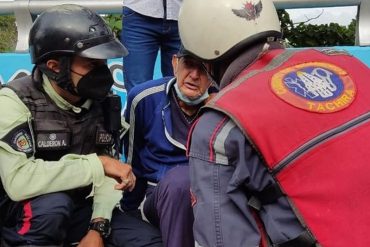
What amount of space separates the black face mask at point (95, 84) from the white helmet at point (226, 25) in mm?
668

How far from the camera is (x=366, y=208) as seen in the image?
1.66 meters

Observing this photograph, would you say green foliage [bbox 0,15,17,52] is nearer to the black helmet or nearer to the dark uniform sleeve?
the black helmet

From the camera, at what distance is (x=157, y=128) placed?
2.89m

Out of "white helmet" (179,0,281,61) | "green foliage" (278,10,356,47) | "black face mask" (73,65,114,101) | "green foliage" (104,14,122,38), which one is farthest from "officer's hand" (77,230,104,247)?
"green foliage" (278,10,356,47)

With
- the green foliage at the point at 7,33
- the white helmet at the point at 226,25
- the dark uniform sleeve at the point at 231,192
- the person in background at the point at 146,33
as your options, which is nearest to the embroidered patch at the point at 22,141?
the white helmet at the point at 226,25

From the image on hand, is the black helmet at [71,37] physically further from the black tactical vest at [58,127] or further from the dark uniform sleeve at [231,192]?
the dark uniform sleeve at [231,192]

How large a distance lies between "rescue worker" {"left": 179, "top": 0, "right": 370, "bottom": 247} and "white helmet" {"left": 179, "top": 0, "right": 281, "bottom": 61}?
170mm

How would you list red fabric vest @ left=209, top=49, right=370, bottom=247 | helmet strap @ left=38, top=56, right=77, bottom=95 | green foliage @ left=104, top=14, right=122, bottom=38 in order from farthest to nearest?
green foliage @ left=104, top=14, right=122, bottom=38
helmet strap @ left=38, top=56, right=77, bottom=95
red fabric vest @ left=209, top=49, right=370, bottom=247

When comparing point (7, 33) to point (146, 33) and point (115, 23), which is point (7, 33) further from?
point (146, 33)

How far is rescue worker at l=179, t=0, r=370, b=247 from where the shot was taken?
1658 mm

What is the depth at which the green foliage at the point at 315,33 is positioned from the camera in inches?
267

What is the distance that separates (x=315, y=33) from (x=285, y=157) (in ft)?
17.8

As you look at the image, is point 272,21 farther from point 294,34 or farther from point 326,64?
point 294,34

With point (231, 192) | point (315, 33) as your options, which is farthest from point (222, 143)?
point (315, 33)
